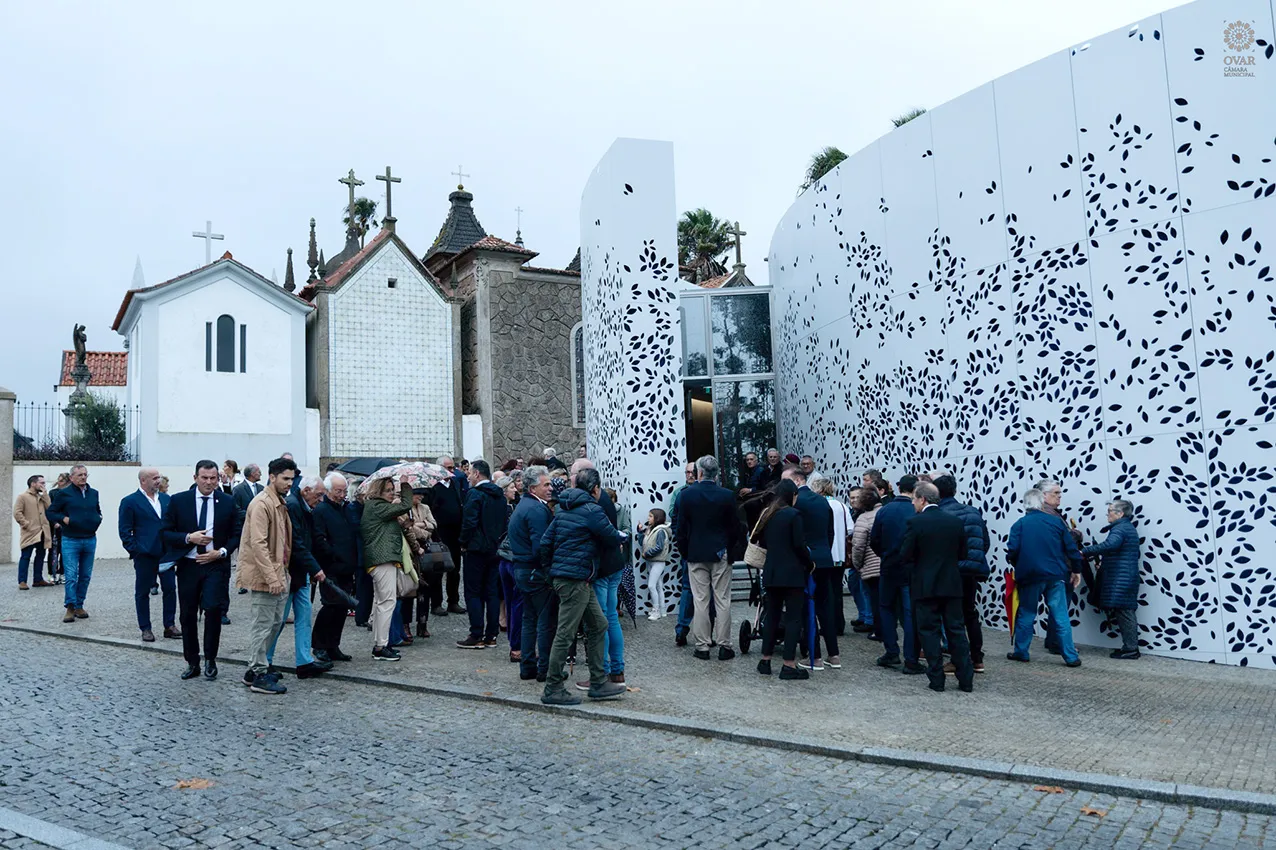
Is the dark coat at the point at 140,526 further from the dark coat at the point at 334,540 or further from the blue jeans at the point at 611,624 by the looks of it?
the blue jeans at the point at 611,624

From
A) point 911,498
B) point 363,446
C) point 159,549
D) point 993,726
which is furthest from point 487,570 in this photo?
point 363,446

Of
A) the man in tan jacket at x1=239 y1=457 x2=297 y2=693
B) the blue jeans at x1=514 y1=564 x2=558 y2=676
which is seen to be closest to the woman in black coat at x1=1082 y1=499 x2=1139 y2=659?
the blue jeans at x1=514 y1=564 x2=558 y2=676

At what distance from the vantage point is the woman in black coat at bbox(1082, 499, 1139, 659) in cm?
1010

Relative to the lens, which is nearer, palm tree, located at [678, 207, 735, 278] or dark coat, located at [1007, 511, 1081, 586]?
dark coat, located at [1007, 511, 1081, 586]

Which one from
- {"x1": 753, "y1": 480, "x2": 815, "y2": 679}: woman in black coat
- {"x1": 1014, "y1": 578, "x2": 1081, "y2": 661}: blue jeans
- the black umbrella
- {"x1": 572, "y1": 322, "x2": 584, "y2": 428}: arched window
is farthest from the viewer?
{"x1": 572, "y1": 322, "x2": 584, "y2": 428}: arched window

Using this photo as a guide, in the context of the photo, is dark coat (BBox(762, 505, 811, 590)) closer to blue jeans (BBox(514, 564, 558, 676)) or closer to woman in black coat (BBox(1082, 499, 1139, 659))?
blue jeans (BBox(514, 564, 558, 676))

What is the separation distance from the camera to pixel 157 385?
2281 cm

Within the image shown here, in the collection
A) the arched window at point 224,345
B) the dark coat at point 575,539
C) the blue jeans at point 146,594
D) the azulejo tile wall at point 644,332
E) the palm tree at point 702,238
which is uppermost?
the palm tree at point 702,238

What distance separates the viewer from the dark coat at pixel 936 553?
8.57m

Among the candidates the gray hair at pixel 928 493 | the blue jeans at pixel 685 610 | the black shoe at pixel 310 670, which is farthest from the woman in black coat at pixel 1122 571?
the black shoe at pixel 310 670

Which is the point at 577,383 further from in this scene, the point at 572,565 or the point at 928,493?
the point at 572,565

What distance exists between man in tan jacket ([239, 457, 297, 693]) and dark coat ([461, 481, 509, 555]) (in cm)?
202

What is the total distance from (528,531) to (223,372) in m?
17.8

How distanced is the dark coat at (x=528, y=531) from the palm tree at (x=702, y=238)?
97.7ft
